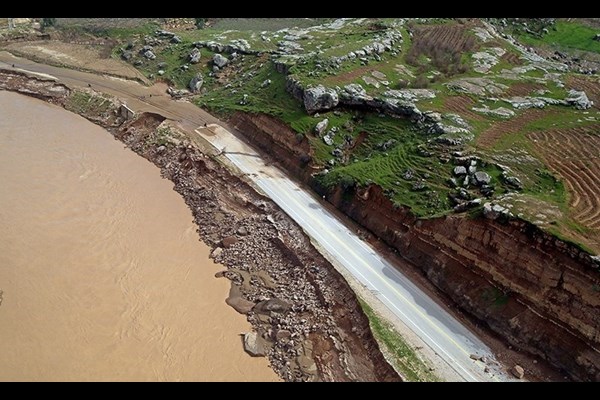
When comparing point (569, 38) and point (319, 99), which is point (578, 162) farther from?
point (569, 38)

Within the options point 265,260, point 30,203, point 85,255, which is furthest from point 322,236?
point 30,203

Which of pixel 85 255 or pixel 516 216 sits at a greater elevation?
pixel 516 216

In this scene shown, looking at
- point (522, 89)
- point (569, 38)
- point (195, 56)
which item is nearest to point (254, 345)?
point (522, 89)

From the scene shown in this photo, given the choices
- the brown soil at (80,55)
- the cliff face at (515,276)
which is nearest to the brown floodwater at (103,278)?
the cliff face at (515,276)

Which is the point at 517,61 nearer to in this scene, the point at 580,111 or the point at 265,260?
the point at 580,111

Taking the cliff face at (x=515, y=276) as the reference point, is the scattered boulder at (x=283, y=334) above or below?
below

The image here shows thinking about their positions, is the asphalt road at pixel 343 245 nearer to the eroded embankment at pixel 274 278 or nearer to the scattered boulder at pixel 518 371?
the scattered boulder at pixel 518 371
